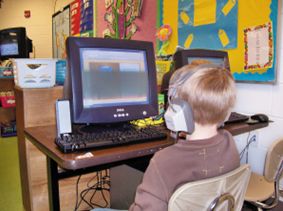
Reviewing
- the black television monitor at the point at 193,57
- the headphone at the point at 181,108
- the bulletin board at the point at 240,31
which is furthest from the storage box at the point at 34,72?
the bulletin board at the point at 240,31

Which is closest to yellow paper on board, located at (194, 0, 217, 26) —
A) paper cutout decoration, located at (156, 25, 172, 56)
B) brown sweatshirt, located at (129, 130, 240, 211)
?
paper cutout decoration, located at (156, 25, 172, 56)

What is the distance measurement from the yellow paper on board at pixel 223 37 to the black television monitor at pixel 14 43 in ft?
9.22

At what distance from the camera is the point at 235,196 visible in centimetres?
80

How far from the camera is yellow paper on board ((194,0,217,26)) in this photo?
6.61 feet

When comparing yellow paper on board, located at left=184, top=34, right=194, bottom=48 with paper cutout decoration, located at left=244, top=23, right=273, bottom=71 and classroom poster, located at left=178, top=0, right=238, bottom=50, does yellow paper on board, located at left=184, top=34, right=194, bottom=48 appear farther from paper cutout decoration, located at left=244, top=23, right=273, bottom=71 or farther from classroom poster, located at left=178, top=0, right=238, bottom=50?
paper cutout decoration, located at left=244, top=23, right=273, bottom=71

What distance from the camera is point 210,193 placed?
705 millimetres

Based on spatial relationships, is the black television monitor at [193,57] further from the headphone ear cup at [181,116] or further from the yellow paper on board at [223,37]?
the headphone ear cup at [181,116]

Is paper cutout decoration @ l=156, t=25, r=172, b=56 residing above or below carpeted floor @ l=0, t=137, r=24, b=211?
above

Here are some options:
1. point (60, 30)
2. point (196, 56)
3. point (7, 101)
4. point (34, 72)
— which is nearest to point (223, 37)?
point (196, 56)

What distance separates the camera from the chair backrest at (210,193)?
2.19 ft

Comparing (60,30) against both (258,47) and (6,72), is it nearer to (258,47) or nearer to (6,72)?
(6,72)

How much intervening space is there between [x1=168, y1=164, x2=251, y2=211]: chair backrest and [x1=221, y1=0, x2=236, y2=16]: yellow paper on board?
140 cm

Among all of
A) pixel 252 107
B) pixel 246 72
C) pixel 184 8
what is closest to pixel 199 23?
pixel 184 8

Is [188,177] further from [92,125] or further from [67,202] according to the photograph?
[67,202]
